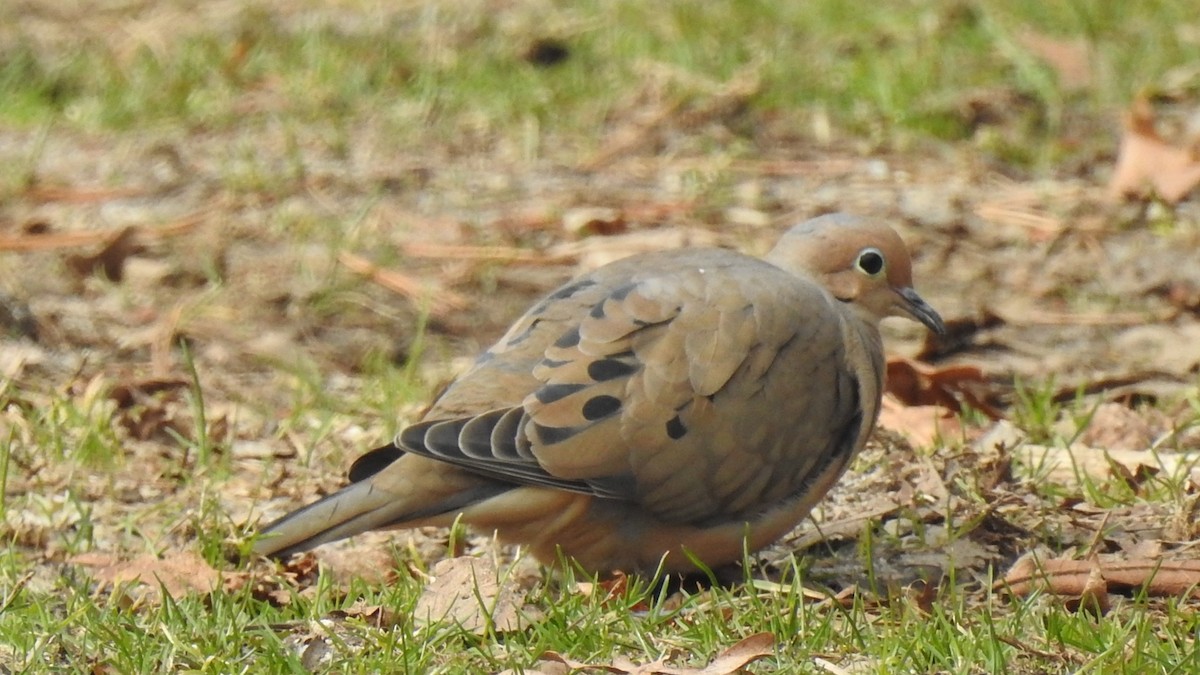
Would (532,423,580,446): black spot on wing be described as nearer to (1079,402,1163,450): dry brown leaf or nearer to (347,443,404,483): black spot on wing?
(347,443,404,483): black spot on wing

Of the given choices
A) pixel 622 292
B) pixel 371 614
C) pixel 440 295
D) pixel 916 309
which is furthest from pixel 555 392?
pixel 440 295

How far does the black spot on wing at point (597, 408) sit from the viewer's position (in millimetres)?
4262

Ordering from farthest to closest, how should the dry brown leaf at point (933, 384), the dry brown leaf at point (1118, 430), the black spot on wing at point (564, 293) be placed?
the dry brown leaf at point (933, 384)
the dry brown leaf at point (1118, 430)
the black spot on wing at point (564, 293)

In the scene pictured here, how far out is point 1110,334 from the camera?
659 cm

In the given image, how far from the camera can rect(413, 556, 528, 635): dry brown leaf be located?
3951 mm

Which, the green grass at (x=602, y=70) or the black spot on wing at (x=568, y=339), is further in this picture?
the green grass at (x=602, y=70)

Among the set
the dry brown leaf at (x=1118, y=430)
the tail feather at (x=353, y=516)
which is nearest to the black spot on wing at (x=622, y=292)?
the tail feather at (x=353, y=516)

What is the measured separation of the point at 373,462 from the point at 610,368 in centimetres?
57

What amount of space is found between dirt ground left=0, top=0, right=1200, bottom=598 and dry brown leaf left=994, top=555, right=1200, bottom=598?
194 mm

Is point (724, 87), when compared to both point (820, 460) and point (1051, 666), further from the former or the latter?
point (1051, 666)

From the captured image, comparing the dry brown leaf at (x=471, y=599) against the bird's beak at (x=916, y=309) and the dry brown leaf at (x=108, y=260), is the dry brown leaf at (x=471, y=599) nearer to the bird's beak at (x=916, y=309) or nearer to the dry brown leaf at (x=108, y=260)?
the bird's beak at (x=916, y=309)

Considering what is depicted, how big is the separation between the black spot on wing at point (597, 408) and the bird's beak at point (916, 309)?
1073 mm

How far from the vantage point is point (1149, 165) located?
7715 millimetres

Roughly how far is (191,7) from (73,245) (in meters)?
3.01
